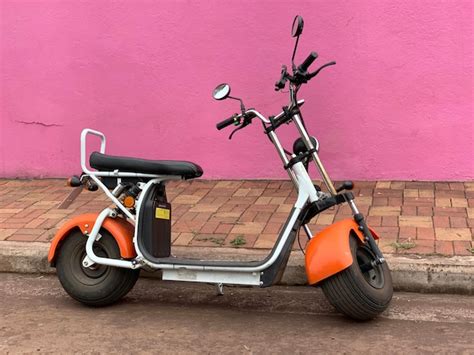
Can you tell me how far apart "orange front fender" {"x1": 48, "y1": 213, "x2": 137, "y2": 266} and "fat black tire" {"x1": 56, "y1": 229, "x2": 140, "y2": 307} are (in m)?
0.05

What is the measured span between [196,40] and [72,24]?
146 cm

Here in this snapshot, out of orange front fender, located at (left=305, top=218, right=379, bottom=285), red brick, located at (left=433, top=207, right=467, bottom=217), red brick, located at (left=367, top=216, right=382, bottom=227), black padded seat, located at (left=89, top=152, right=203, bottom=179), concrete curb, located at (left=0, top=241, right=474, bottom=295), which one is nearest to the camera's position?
orange front fender, located at (left=305, top=218, right=379, bottom=285)

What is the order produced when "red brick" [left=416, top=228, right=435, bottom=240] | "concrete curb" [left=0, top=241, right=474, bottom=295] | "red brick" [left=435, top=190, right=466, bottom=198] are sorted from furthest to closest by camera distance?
"red brick" [left=435, top=190, right=466, bottom=198]
"red brick" [left=416, top=228, right=435, bottom=240]
"concrete curb" [left=0, top=241, right=474, bottom=295]

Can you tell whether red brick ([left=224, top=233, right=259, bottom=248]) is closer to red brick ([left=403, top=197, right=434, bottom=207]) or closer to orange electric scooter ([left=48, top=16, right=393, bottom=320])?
orange electric scooter ([left=48, top=16, right=393, bottom=320])

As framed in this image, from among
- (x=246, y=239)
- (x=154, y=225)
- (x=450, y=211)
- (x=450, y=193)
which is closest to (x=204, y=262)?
(x=154, y=225)

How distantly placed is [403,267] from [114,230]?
6.74 feet

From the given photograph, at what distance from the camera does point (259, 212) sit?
227 inches

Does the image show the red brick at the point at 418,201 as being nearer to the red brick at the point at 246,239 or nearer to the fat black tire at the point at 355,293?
the red brick at the point at 246,239

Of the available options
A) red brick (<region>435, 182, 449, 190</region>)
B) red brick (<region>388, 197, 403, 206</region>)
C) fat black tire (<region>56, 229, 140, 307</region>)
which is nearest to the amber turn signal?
fat black tire (<region>56, 229, 140, 307</region>)

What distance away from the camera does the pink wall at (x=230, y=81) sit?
20.6 ft

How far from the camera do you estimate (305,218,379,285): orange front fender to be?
3.67m

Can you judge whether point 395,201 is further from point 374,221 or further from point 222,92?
point 222,92

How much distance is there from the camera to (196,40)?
22.2 feet

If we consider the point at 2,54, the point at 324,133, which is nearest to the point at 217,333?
the point at 324,133
